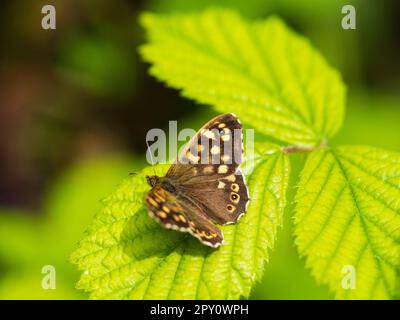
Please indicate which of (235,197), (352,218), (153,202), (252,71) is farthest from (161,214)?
(252,71)

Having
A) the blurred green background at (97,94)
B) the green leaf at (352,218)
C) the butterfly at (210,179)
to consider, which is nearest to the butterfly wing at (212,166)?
the butterfly at (210,179)

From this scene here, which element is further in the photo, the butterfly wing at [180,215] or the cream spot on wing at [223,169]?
the cream spot on wing at [223,169]

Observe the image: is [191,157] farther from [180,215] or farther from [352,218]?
[352,218]

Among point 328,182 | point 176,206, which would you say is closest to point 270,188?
point 328,182

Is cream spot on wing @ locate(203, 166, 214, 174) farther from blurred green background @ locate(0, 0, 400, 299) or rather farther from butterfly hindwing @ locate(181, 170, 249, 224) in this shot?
blurred green background @ locate(0, 0, 400, 299)

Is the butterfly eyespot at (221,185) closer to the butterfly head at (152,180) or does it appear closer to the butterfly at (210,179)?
the butterfly at (210,179)

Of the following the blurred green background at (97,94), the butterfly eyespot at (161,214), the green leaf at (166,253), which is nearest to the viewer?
the butterfly eyespot at (161,214)
